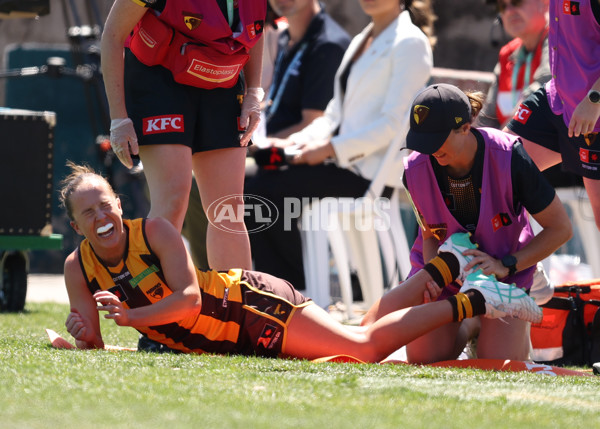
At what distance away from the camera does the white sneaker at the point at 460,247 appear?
3553 mm

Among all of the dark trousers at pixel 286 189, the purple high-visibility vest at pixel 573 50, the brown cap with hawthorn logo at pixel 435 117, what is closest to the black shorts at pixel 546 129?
the purple high-visibility vest at pixel 573 50

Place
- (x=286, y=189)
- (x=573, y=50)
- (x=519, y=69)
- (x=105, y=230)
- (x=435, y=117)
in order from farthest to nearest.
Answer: (x=519, y=69)
(x=286, y=189)
(x=573, y=50)
(x=435, y=117)
(x=105, y=230)

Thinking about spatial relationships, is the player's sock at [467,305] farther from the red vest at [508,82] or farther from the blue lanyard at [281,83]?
the blue lanyard at [281,83]

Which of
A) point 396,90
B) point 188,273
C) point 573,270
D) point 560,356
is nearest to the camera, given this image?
point 188,273

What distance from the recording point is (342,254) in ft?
18.5

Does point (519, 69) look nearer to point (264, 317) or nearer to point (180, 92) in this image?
point (180, 92)

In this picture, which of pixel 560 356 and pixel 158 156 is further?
pixel 560 356

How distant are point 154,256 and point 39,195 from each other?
2.33m

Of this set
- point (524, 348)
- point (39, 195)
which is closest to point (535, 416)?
point (524, 348)

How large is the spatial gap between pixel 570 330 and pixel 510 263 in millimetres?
588

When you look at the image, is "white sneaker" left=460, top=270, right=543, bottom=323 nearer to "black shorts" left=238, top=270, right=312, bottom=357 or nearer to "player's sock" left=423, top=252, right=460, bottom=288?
"player's sock" left=423, top=252, right=460, bottom=288

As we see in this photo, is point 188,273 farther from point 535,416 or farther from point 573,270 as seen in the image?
point 573,270

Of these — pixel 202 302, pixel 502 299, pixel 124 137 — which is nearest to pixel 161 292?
pixel 202 302

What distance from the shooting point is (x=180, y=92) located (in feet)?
11.9
